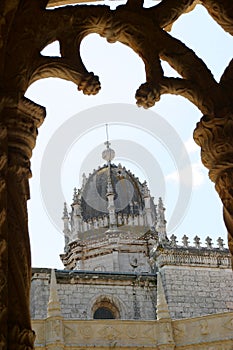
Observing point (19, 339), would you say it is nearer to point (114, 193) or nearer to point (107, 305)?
point (107, 305)

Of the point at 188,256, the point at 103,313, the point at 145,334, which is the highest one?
the point at 188,256

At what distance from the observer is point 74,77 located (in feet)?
8.05

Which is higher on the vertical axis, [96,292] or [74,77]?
[96,292]

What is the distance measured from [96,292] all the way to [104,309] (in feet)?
2.61

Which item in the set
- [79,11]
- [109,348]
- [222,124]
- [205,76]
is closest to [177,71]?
[205,76]

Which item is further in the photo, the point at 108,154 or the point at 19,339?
the point at 108,154

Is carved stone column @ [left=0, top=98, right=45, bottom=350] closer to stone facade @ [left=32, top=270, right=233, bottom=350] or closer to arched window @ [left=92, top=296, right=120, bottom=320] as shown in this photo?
stone facade @ [left=32, top=270, right=233, bottom=350]

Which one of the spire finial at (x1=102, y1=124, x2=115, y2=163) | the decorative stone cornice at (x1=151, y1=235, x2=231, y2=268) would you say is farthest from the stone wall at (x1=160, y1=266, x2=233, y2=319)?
the spire finial at (x1=102, y1=124, x2=115, y2=163)

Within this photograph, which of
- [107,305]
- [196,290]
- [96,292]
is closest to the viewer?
[96,292]

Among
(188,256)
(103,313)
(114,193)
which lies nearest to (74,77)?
(103,313)

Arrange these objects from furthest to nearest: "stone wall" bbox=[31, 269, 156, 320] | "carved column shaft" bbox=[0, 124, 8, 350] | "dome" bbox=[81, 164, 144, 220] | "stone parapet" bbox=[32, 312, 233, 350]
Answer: "dome" bbox=[81, 164, 144, 220]
"stone wall" bbox=[31, 269, 156, 320]
"stone parapet" bbox=[32, 312, 233, 350]
"carved column shaft" bbox=[0, 124, 8, 350]

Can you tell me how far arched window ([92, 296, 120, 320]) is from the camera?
17359 millimetres

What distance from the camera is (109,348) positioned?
12.8 m

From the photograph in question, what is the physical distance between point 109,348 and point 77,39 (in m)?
11.4
